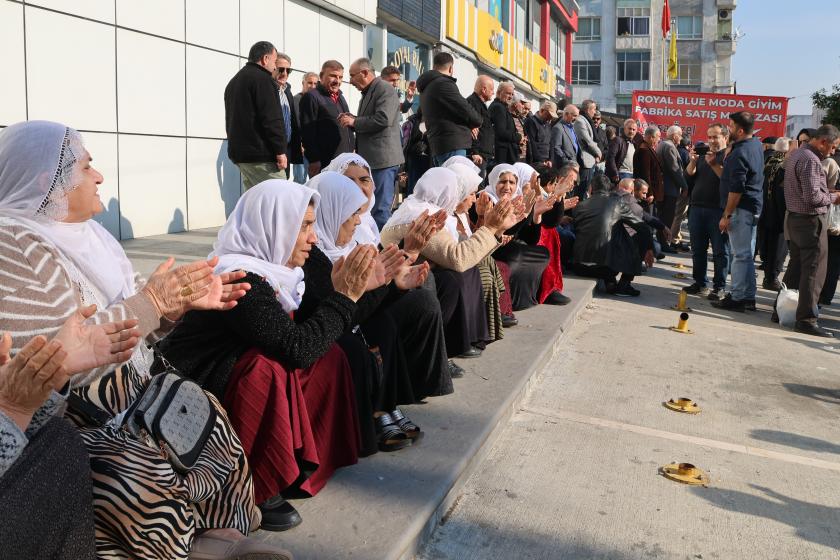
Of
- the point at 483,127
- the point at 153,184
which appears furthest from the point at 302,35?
the point at 483,127

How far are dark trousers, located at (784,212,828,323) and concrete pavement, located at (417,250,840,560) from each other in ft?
2.68

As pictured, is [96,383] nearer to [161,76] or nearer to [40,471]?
[40,471]

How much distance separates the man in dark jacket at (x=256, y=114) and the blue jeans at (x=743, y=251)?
14.4ft

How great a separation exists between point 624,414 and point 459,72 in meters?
16.1

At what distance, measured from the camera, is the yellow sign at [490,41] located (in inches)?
745

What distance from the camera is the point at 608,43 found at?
51406 millimetres

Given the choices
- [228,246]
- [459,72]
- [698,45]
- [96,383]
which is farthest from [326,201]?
[698,45]

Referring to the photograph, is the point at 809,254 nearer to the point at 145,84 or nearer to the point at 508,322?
the point at 508,322

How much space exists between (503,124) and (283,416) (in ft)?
23.8

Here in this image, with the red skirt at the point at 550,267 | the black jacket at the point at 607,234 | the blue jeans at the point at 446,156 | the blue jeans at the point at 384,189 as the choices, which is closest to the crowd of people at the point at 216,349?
the red skirt at the point at 550,267

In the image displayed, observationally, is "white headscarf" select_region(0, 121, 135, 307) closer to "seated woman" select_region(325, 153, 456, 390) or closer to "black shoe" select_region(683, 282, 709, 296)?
"seated woman" select_region(325, 153, 456, 390)

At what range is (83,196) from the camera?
2.42 metres

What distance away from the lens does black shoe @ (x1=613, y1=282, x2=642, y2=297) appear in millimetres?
8328

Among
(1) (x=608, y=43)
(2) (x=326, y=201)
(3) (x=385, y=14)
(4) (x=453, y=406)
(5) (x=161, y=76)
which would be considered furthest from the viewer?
(1) (x=608, y=43)
